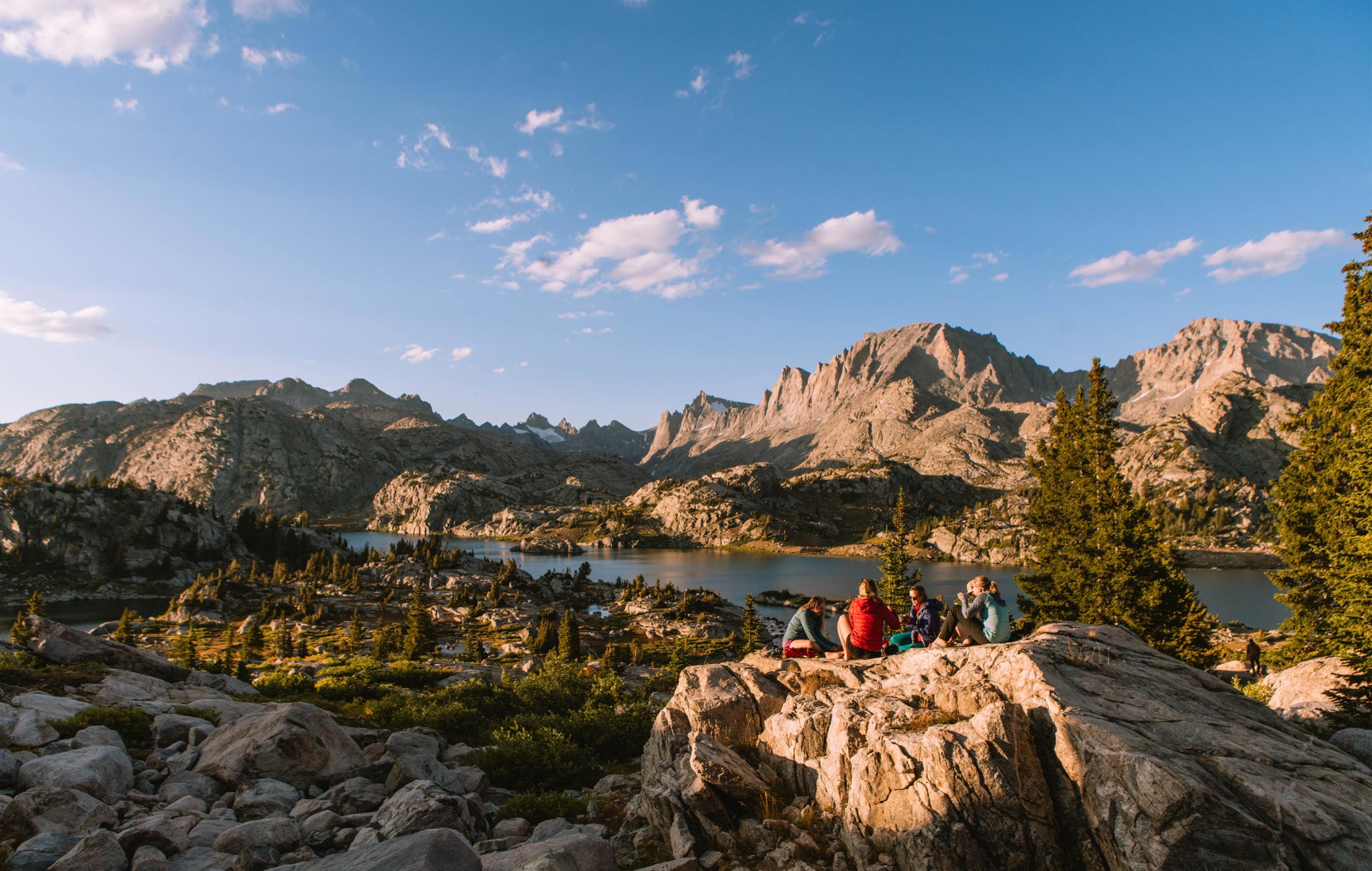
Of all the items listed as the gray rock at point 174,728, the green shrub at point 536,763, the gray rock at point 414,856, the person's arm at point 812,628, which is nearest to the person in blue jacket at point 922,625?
the person's arm at point 812,628

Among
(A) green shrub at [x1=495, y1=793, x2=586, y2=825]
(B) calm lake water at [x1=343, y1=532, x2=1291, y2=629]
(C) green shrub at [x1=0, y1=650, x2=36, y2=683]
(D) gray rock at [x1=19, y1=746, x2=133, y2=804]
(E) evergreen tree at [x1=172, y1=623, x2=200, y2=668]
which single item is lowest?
(B) calm lake water at [x1=343, y1=532, x2=1291, y2=629]

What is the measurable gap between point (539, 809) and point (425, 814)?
126 inches

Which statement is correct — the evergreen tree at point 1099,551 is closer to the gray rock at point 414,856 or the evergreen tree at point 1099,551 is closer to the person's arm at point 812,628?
the person's arm at point 812,628

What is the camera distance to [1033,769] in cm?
1038

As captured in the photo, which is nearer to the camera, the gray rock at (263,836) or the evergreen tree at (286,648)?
the gray rock at (263,836)

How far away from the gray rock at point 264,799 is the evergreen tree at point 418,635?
48801 millimetres

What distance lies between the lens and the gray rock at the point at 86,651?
22594 millimetres

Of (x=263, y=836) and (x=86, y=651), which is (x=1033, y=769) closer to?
(x=263, y=836)

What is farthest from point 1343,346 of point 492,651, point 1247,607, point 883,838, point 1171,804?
point 1247,607

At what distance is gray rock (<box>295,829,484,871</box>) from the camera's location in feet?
29.2

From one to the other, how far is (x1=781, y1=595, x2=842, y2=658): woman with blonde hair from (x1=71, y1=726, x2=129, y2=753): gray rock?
17168 millimetres

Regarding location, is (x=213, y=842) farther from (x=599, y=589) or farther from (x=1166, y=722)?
(x=599, y=589)

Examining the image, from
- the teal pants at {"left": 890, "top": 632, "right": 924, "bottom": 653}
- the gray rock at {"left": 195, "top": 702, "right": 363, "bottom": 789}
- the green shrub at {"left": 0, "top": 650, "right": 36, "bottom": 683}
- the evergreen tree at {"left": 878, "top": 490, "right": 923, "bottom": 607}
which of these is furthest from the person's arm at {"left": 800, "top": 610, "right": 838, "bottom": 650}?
the evergreen tree at {"left": 878, "top": 490, "right": 923, "bottom": 607}

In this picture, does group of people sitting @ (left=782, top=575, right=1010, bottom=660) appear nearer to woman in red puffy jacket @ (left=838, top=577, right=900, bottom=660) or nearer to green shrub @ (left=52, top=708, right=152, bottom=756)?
woman in red puffy jacket @ (left=838, top=577, right=900, bottom=660)
